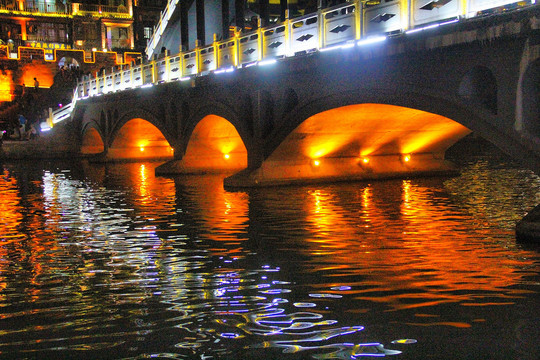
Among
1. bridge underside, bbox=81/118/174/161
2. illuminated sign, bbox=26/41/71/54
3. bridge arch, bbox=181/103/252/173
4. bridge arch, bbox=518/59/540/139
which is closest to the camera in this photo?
bridge arch, bbox=518/59/540/139

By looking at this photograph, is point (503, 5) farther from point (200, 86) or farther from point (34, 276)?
point (200, 86)

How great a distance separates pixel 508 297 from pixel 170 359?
4.13 meters

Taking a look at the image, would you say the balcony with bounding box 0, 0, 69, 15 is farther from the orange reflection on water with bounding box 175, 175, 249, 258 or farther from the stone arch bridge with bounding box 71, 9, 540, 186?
the orange reflection on water with bounding box 175, 175, 249, 258

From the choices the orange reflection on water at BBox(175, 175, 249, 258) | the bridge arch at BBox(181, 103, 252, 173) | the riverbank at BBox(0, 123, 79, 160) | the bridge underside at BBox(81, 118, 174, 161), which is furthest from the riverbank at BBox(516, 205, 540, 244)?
the riverbank at BBox(0, 123, 79, 160)

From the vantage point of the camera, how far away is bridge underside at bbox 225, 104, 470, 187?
831 inches

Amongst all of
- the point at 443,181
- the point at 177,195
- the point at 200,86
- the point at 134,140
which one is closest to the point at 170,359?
the point at 177,195

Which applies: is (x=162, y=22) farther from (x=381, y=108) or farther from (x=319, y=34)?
→ (x=381, y=108)

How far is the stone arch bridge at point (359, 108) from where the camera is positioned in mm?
12438

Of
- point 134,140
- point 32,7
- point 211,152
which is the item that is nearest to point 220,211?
point 211,152

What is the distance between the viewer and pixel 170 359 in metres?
6.06

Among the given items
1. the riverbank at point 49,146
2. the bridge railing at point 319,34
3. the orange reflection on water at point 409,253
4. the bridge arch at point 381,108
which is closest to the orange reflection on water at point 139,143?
the bridge railing at point 319,34

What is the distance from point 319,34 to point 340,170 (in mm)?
7416

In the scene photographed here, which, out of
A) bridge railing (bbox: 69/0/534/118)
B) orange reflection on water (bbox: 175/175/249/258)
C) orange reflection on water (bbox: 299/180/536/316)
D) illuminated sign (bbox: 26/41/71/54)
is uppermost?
illuminated sign (bbox: 26/41/71/54)

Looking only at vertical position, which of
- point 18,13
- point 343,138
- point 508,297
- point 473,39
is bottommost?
point 508,297
